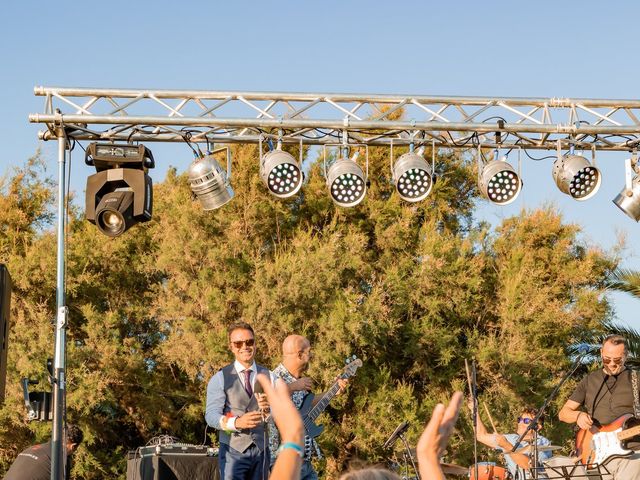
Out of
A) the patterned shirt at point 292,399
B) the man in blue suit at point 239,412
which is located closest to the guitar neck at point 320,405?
the patterned shirt at point 292,399

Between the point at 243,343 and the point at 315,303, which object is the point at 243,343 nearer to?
the point at 243,343

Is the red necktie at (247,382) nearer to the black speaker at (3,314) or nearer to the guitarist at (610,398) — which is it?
the black speaker at (3,314)

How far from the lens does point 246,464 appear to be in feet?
24.6

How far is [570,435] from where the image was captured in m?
19.3

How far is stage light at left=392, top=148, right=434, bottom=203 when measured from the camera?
962 centimetres

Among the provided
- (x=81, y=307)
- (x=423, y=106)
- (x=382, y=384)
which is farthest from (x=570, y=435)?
(x=423, y=106)

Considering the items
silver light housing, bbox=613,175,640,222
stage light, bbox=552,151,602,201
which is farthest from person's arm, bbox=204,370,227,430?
silver light housing, bbox=613,175,640,222

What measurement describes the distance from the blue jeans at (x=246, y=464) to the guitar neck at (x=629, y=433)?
9.93 ft

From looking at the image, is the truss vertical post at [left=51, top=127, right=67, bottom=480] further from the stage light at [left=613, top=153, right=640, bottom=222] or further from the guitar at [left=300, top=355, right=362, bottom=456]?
the stage light at [left=613, top=153, right=640, bottom=222]

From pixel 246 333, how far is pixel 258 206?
39.9 feet

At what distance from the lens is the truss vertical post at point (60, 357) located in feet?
26.6

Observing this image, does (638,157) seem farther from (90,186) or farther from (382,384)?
(382,384)

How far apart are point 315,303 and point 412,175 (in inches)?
354

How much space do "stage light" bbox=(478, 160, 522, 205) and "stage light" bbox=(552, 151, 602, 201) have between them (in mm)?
431
